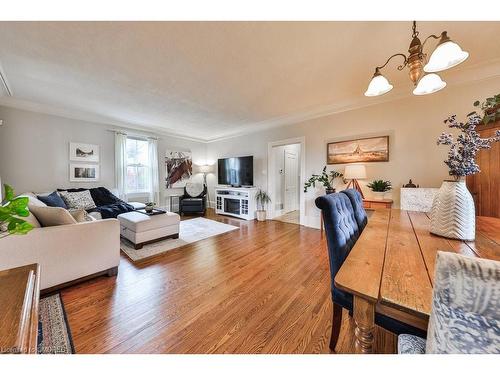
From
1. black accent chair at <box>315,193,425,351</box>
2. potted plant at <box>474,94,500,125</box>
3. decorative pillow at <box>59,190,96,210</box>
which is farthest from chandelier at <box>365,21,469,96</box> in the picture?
decorative pillow at <box>59,190,96,210</box>

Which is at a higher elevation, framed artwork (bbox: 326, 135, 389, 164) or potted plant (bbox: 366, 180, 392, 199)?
framed artwork (bbox: 326, 135, 389, 164)

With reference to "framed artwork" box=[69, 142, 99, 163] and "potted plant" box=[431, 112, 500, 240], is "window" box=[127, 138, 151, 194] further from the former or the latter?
"potted plant" box=[431, 112, 500, 240]

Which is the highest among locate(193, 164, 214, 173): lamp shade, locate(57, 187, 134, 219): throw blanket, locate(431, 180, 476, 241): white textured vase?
locate(193, 164, 214, 173): lamp shade

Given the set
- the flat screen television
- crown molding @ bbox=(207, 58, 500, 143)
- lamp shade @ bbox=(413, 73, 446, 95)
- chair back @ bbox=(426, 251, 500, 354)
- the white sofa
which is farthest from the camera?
the flat screen television

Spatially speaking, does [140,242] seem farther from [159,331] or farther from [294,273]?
[294,273]

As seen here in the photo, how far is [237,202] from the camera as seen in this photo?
4957 mm

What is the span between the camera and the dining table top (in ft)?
1.97

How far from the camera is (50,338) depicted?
1.21 m

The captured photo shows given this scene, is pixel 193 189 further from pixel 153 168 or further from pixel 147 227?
pixel 147 227

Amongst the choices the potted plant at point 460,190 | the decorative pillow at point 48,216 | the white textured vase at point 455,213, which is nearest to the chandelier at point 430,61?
the potted plant at point 460,190

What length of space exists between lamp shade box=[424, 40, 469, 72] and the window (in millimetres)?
5369

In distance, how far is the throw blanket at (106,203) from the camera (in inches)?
131

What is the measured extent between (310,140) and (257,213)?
209 cm

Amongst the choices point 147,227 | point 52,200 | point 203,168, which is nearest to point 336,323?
point 147,227
